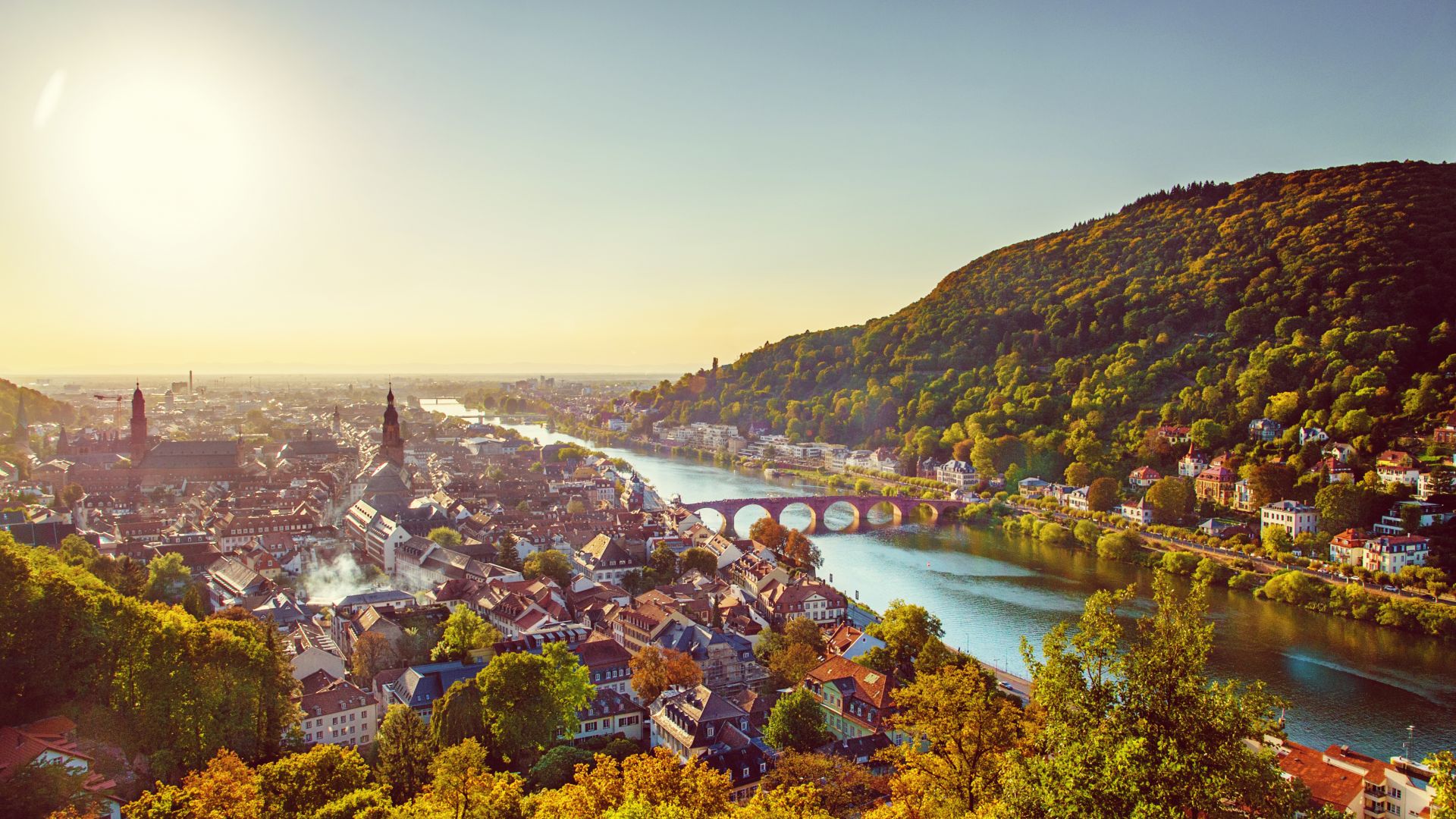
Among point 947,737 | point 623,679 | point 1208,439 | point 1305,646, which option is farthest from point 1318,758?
point 1208,439

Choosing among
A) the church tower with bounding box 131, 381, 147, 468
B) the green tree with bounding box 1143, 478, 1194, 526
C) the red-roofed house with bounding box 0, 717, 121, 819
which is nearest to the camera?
the red-roofed house with bounding box 0, 717, 121, 819

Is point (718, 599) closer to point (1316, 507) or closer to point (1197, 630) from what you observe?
point (1197, 630)

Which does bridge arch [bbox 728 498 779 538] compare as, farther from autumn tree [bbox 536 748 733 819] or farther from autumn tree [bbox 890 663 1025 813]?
autumn tree [bbox 536 748 733 819]

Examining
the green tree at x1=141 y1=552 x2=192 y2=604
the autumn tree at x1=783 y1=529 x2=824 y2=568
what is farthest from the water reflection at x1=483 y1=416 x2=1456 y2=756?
the green tree at x1=141 y1=552 x2=192 y2=604

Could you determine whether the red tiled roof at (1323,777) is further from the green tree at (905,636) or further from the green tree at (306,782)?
the green tree at (306,782)

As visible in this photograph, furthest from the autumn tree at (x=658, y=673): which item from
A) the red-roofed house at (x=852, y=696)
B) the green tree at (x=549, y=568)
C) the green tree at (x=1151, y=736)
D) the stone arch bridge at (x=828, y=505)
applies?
the stone arch bridge at (x=828, y=505)

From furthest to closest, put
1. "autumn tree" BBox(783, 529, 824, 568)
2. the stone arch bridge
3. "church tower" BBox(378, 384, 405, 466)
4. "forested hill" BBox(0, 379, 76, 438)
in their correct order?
"forested hill" BBox(0, 379, 76, 438) < "church tower" BBox(378, 384, 405, 466) < the stone arch bridge < "autumn tree" BBox(783, 529, 824, 568)
